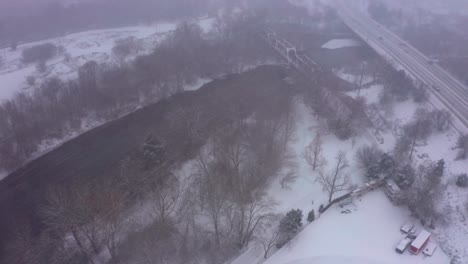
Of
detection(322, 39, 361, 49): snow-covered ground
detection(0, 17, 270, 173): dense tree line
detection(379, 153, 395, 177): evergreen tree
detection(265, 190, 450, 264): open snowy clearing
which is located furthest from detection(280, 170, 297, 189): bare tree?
detection(322, 39, 361, 49): snow-covered ground

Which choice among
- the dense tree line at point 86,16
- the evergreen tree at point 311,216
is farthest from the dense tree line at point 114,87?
the evergreen tree at point 311,216

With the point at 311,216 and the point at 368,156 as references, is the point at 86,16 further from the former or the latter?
the point at 311,216

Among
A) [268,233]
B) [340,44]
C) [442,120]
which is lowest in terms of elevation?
[268,233]

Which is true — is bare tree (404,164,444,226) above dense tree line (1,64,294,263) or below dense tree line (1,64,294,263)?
below

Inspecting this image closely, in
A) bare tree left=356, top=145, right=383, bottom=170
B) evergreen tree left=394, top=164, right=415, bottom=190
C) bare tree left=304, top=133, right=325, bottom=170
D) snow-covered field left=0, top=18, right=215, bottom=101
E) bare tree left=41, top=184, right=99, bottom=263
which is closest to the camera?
bare tree left=41, top=184, right=99, bottom=263

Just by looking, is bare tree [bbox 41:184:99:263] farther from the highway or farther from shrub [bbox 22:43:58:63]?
shrub [bbox 22:43:58:63]

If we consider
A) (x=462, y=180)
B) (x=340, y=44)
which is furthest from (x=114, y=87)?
(x=340, y=44)
